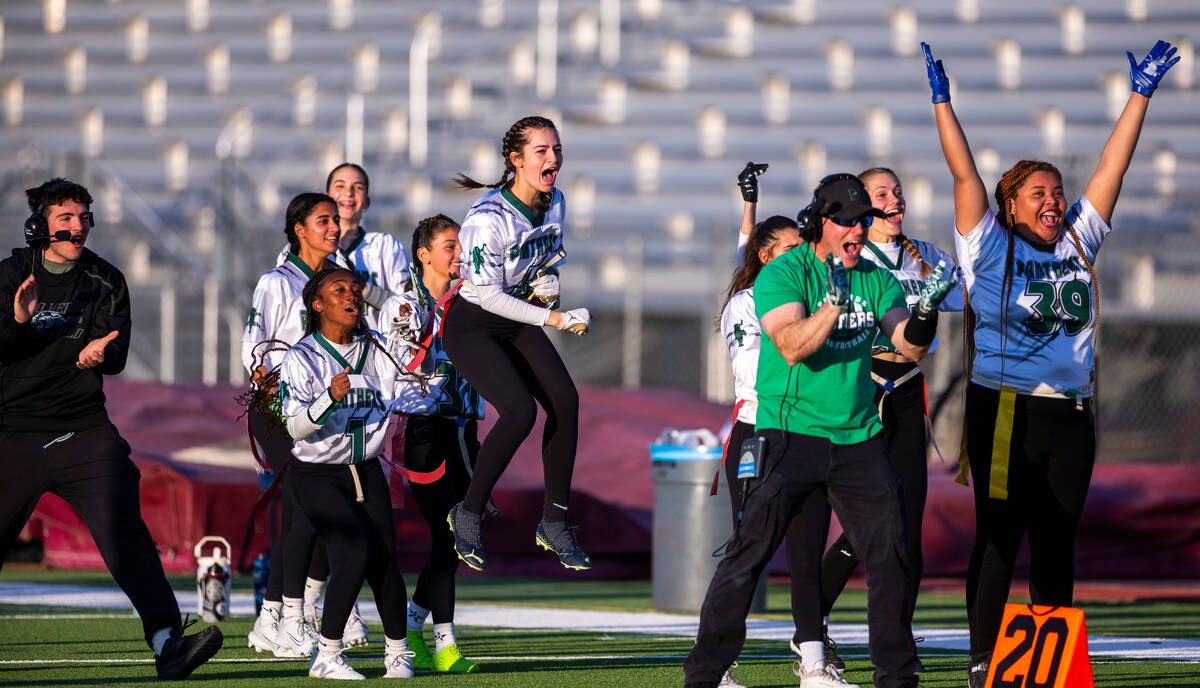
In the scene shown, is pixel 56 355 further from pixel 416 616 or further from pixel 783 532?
pixel 783 532

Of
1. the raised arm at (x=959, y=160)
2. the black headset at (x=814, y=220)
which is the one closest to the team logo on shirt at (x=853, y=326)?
the black headset at (x=814, y=220)

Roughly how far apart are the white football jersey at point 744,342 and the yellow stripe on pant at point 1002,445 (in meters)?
1.20

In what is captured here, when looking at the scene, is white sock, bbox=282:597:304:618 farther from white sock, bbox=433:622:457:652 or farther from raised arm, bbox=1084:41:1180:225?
raised arm, bbox=1084:41:1180:225

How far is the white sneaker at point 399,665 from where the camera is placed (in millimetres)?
6906

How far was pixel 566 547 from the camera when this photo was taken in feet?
22.6

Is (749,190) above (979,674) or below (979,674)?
above

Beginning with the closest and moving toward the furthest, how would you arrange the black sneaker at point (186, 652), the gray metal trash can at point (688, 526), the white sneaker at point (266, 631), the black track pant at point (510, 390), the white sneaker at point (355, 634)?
the black sneaker at point (186, 652) < the black track pant at point (510, 390) < the white sneaker at point (266, 631) < the white sneaker at point (355, 634) < the gray metal trash can at point (688, 526)

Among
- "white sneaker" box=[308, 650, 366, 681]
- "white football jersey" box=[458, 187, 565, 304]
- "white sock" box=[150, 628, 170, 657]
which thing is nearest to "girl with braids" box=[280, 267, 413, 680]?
"white sneaker" box=[308, 650, 366, 681]

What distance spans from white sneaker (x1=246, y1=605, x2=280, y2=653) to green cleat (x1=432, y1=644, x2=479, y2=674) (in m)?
0.95

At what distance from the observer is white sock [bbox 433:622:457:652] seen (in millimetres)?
7188

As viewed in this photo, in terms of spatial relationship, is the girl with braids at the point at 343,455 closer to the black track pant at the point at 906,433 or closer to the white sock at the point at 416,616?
the white sock at the point at 416,616

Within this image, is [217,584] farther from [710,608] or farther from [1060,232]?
[1060,232]

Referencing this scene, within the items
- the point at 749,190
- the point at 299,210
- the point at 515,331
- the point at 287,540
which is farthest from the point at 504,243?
the point at 287,540

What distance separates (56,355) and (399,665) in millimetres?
1855
